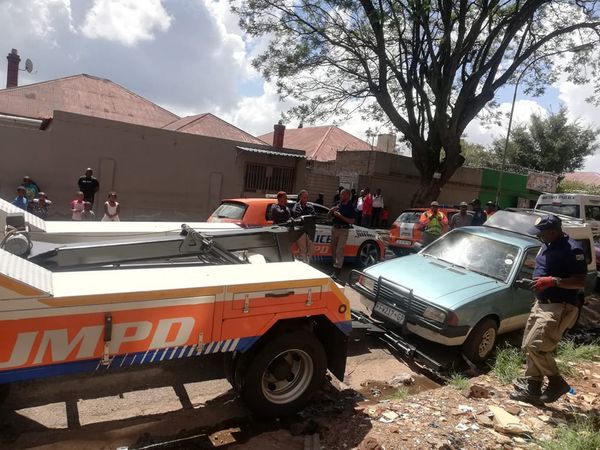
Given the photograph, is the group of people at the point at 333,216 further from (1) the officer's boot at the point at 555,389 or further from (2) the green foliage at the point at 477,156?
(2) the green foliage at the point at 477,156

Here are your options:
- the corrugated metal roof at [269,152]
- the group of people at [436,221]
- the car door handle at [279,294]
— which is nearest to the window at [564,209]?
the group of people at [436,221]

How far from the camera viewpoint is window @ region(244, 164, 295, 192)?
15.5 metres

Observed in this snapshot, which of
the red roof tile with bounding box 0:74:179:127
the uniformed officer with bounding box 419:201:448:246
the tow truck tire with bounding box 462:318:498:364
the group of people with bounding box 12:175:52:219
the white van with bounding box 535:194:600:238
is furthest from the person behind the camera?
the red roof tile with bounding box 0:74:179:127

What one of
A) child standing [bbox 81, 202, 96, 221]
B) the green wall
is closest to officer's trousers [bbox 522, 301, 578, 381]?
child standing [bbox 81, 202, 96, 221]

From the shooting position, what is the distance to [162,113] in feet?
76.5

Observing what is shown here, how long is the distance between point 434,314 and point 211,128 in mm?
17897

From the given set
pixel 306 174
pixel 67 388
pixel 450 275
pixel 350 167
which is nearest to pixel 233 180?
pixel 306 174

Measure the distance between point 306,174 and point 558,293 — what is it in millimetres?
13435

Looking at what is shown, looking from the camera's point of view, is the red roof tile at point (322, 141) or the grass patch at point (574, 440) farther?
A: the red roof tile at point (322, 141)

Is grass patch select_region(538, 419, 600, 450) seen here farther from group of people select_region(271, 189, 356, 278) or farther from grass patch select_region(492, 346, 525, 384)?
group of people select_region(271, 189, 356, 278)

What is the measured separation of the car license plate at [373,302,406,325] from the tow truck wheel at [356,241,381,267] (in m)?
4.01

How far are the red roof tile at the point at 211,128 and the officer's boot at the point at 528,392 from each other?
16.9 m

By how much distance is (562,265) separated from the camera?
4.12 metres

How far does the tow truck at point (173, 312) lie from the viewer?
247 centimetres
